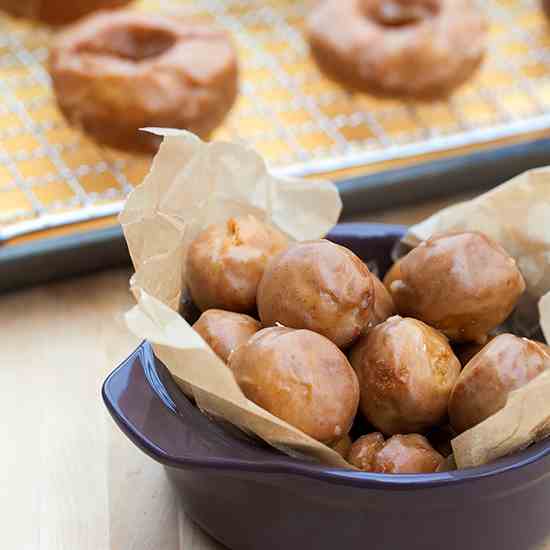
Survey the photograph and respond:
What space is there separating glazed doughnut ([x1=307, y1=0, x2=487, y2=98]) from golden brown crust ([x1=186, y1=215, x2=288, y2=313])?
2.31ft

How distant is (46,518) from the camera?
3.53 ft

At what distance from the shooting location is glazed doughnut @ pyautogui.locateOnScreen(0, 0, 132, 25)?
1812 millimetres

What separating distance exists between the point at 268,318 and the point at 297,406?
0.11 m

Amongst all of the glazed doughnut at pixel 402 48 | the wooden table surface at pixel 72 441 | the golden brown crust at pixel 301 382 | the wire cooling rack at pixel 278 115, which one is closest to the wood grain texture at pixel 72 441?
the wooden table surface at pixel 72 441

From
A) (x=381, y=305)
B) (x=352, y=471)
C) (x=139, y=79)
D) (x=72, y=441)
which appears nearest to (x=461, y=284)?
(x=381, y=305)

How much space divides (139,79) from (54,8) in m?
0.35

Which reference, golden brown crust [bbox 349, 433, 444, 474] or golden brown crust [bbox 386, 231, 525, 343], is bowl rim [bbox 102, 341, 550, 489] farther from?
golden brown crust [bbox 386, 231, 525, 343]

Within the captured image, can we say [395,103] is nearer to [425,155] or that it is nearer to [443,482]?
[425,155]

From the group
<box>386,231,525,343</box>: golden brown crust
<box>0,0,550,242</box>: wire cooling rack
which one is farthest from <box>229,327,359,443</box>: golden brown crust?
<box>0,0,550,242</box>: wire cooling rack

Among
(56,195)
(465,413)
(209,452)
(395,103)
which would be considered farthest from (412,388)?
(395,103)

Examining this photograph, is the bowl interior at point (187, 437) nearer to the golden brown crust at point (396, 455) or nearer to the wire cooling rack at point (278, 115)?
the golden brown crust at point (396, 455)

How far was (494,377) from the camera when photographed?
0.89 m

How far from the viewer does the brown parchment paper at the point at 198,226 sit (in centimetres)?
86

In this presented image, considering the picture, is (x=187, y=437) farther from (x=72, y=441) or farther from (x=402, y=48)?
(x=402, y=48)
